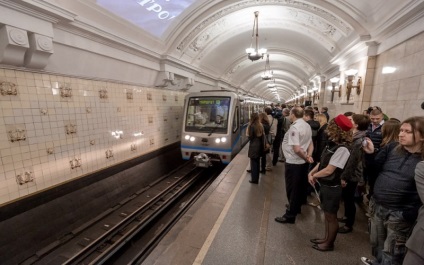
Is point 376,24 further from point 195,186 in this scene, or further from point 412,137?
point 195,186

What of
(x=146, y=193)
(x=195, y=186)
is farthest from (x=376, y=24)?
(x=146, y=193)

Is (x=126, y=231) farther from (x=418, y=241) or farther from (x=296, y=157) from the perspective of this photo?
(x=418, y=241)

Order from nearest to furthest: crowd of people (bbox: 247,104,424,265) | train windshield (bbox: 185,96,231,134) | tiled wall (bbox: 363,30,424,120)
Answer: crowd of people (bbox: 247,104,424,265) < tiled wall (bbox: 363,30,424,120) < train windshield (bbox: 185,96,231,134)

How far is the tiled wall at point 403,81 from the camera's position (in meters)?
3.67

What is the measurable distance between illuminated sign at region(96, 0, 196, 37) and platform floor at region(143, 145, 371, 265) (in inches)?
187

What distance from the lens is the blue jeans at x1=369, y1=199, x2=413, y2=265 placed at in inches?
68.8

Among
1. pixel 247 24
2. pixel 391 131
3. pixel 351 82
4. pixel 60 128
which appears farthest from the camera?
pixel 247 24

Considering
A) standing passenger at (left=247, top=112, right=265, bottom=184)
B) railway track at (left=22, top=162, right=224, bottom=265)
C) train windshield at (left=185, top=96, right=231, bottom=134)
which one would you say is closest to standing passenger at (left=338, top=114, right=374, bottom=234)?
standing passenger at (left=247, top=112, right=265, bottom=184)

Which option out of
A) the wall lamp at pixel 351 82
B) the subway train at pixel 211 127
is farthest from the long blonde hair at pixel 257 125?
the wall lamp at pixel 351 82

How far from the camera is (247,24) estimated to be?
8539mm

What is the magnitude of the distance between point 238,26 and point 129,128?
6.49 meters

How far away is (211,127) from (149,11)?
374 cm

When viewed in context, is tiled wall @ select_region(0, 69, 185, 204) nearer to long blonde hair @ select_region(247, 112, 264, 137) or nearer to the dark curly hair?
long blonde hair @ select_region(247, 112, 264, 137)

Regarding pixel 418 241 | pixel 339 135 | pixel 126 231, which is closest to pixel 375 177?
pixel 339 135
